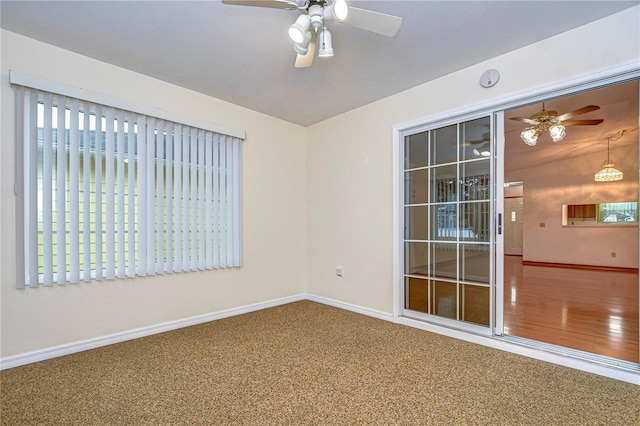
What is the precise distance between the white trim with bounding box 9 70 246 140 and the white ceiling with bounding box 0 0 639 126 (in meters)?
0.33

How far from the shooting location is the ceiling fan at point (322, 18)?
1628mm

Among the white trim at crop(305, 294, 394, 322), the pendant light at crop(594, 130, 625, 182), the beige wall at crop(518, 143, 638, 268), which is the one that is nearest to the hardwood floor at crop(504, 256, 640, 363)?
the beige wall at crop(518, 143, 638, 268)

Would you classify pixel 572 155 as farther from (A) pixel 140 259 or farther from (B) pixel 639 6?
(A) pixel 140 259

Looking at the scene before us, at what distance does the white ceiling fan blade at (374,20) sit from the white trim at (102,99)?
82.0 inches

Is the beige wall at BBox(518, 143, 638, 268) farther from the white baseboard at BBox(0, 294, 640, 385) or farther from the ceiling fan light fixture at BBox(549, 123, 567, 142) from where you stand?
the white baseboard at BBox(0, 294, 640, 385)

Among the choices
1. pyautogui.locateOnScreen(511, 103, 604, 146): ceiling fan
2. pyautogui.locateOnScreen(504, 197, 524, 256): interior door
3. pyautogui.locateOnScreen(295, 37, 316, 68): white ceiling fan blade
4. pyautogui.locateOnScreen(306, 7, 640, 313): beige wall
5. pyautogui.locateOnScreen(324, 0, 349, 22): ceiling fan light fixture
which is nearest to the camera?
pyautogui.locateOnScreen(324, 0, 349, 22): ceiling fan light fixture

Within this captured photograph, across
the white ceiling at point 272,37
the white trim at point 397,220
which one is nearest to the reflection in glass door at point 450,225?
the white trim at point 397,220

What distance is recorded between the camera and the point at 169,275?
3.07m

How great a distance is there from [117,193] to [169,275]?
0.95 m

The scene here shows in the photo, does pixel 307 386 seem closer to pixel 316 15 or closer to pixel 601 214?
pixel 316 15

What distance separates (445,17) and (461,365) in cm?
256

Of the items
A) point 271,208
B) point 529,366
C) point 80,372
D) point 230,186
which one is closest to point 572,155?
point 529,366

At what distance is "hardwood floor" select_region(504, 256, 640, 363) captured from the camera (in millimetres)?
2512

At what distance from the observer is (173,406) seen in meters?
1.74
